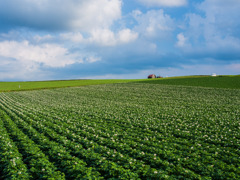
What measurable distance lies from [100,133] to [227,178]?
9.33 metres

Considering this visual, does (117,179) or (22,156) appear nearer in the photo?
(117,179)

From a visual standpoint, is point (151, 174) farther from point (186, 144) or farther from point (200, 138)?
point (200, 138)

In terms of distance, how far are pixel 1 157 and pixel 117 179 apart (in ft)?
24.1

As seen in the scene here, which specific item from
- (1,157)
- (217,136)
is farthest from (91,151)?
(217,136)

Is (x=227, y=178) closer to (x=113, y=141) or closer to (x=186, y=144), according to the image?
(x=186, y=144)

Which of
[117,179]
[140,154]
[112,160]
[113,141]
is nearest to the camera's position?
[117,179]

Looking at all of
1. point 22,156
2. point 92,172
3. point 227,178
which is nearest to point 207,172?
point 227,178

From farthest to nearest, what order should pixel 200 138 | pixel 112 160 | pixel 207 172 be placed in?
pixel 200 138
pixel 112 160
pixel 207 172

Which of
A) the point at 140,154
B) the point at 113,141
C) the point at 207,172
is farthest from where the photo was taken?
the point at 113,141

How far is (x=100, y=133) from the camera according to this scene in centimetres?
1519

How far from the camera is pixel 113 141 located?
1283 centimetres

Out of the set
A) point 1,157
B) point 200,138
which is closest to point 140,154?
point 200,138

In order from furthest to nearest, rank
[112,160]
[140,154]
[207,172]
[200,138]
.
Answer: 1. [200,138]
2. [140,154]
3. [112,160]
4. [207,172]

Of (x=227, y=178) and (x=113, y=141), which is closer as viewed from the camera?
(x=227, y=178)
